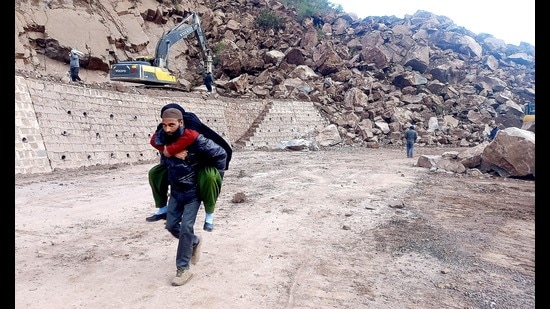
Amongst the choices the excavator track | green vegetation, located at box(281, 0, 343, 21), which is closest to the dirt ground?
the excavator track

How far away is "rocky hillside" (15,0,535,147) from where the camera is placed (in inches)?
834

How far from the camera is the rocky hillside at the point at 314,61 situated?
21.2 metres

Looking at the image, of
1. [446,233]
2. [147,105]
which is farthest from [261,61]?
[446,233]

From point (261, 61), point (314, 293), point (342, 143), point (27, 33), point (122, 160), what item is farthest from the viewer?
point (261, 61)

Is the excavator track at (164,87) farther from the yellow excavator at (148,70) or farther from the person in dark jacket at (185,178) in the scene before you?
the person in dark jacket at (185,178)

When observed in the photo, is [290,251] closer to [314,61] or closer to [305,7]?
[314,61]

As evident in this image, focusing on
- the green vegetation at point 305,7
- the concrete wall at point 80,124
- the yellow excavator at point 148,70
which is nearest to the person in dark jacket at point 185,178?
the concrete wall at point 80,124

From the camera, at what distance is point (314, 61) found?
2934 cm

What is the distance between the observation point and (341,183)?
30.1 feet

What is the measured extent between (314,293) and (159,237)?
2439 millimetres

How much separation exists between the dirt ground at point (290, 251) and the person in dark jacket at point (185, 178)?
25 cm

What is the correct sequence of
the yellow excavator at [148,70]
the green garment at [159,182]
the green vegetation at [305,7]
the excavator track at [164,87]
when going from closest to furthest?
the green garment at [159,182] < the yellow excavator at [148,70] < the excavator track at [164,87] < the green vegetation at [305,7]

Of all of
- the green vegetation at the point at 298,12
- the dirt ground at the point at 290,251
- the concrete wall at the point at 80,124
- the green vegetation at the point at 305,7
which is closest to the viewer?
the dirt ground at the point at 290,251

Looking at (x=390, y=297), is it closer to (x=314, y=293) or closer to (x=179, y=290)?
(x=314, y=293)
